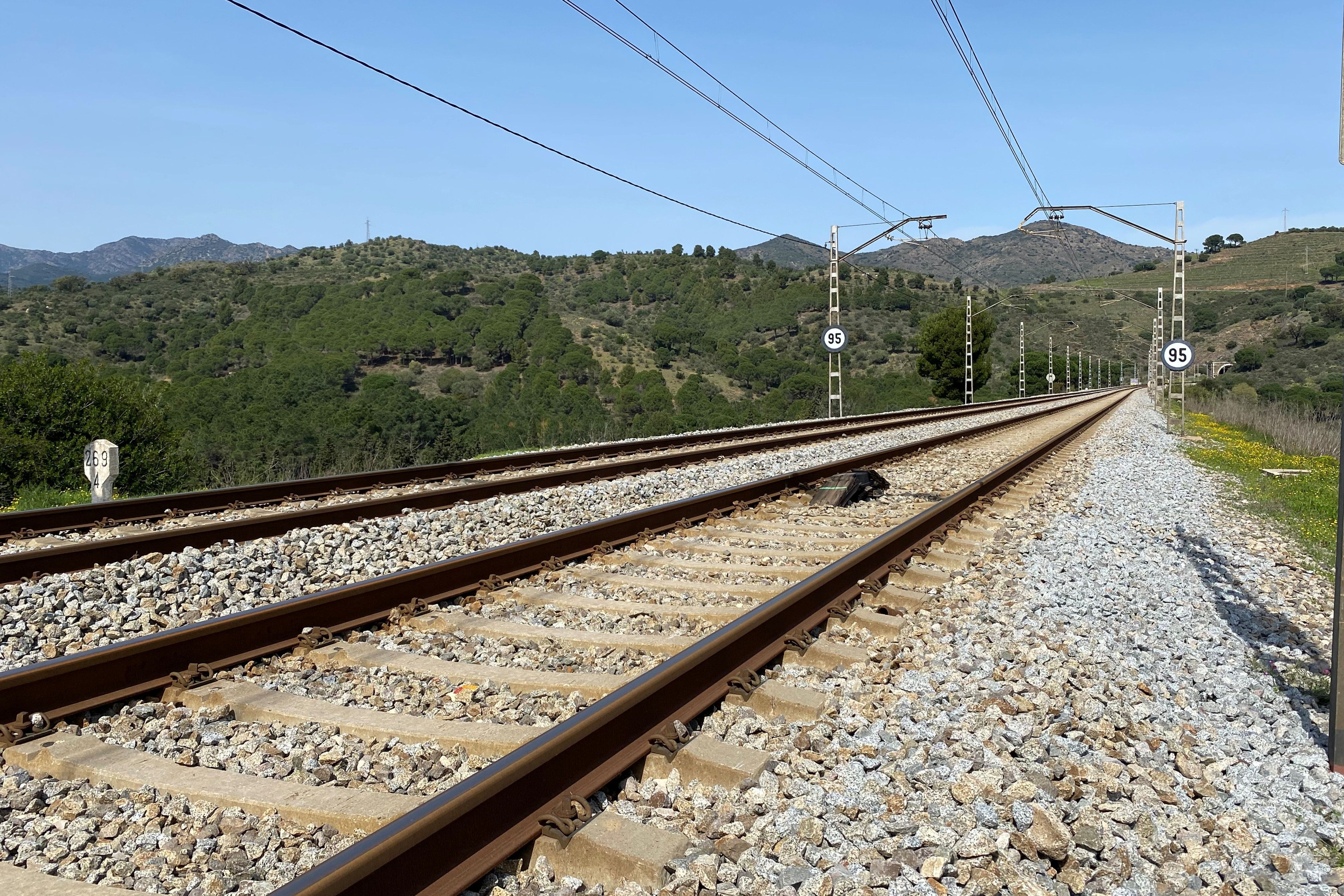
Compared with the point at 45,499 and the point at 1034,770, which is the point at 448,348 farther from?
the point at 1034,770

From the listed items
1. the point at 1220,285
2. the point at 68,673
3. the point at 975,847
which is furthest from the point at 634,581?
the point at 1220,285

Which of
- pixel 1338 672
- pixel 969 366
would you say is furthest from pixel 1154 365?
pixel 1338 672

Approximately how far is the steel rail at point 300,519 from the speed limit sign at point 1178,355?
20.7m

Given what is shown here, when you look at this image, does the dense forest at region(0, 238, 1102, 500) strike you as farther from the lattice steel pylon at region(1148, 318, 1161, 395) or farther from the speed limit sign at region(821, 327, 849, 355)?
the lattice steel pylon at region(1148, 318, 1161, 395)

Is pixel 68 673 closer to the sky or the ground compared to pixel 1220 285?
closer to the ground

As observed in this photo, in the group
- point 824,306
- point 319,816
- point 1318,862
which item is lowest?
point 1318,862

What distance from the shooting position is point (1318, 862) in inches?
115

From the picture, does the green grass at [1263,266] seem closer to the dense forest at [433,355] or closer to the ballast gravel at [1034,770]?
the dense forest at [433,355]

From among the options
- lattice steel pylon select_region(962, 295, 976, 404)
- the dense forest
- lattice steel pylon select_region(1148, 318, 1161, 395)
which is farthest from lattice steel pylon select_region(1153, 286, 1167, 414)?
the dense forest

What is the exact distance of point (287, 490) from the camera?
34.5 feet

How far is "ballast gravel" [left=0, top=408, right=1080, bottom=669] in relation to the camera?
215 inches

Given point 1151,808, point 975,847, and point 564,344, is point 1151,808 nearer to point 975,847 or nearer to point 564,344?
point 975,847

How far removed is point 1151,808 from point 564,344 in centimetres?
8113

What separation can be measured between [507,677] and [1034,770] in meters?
2.29
